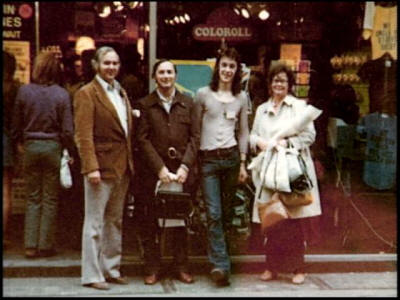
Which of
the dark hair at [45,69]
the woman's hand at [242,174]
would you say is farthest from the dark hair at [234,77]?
the dark hair at [45,69]

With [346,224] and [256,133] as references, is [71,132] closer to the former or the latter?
[256,133]

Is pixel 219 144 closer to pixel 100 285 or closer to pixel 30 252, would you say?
pixel 100 285

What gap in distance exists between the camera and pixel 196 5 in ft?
28.3

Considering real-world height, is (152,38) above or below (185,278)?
above

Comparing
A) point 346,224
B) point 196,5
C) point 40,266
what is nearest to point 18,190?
point 40,266

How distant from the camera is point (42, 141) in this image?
304 inches

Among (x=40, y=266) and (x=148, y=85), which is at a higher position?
(x=148, y=85)

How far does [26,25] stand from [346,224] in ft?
12.8

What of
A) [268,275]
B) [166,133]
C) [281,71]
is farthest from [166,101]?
[268,275]

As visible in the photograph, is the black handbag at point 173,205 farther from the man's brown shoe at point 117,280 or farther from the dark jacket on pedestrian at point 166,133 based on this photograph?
the man's brown shoe at point 117,280

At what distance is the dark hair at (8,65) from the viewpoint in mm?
8156

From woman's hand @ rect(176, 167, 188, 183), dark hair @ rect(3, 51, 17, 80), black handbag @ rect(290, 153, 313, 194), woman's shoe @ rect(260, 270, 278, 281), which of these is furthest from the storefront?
woman's hand @ rect(176, 167, 188, 183)

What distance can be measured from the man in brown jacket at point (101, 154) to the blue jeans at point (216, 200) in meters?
0.69

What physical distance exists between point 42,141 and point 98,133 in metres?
0.82
